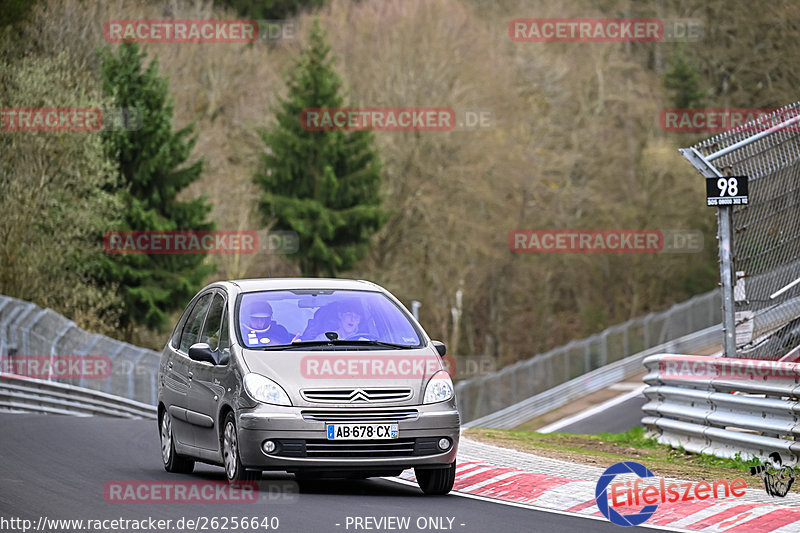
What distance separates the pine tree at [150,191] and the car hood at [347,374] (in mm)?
37589

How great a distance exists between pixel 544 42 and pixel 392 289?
52.7 feet

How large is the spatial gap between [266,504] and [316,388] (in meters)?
0.97

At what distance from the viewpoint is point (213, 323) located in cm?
1190

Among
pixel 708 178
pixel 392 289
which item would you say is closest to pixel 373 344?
pixel 708 178

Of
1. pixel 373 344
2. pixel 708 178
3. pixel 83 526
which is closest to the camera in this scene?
pixel 83 526

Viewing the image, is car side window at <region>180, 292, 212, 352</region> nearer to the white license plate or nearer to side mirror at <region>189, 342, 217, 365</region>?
side mirror at <region>189, 342, 217, 365</region>

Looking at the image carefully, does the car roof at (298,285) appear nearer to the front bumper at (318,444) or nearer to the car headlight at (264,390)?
the car headlight at (264,390)

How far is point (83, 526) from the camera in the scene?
8.83 meters

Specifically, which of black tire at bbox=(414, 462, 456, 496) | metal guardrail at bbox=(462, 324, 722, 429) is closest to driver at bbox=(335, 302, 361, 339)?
black tire at bbox=(414, 462, 456, 496)

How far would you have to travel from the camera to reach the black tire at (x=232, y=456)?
10.6m

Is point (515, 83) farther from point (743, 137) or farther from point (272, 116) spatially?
point (743, 137)

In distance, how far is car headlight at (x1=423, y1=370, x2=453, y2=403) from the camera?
10586 millimetres

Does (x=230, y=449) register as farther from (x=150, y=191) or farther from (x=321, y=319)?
(x=150, y=191)

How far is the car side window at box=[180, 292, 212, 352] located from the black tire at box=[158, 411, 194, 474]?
74 cm
